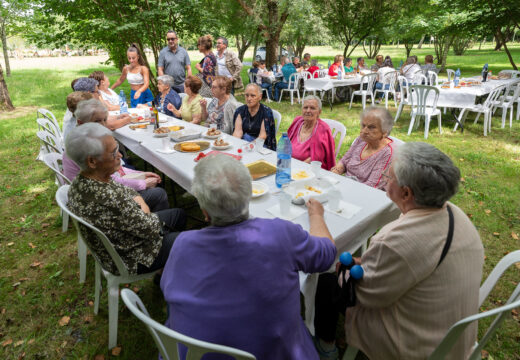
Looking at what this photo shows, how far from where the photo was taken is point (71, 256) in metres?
3.04

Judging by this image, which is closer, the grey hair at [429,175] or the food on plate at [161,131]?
the grey hair at [429,175]

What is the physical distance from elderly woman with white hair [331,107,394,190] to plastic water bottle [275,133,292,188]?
754 mm

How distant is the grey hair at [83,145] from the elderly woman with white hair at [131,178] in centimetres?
83

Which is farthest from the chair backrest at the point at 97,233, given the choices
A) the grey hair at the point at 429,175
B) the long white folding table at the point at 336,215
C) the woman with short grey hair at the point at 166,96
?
the woman with short grey hair at the point at 166,96

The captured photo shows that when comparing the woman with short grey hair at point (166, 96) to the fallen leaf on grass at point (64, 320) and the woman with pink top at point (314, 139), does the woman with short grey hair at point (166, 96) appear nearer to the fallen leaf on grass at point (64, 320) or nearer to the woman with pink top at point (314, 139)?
the woman with pink top at point (314, 139)

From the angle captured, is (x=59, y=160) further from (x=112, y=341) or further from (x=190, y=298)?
(x=190, y=298)

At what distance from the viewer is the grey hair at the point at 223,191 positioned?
109cm

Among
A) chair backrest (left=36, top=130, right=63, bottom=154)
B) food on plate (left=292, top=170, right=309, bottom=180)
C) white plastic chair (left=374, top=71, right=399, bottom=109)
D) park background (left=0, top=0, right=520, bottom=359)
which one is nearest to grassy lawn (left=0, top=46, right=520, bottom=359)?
park background (left=0, top=0, right=520, bottom=359)

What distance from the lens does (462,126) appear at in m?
6.50

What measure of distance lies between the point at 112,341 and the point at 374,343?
1749 millimetres

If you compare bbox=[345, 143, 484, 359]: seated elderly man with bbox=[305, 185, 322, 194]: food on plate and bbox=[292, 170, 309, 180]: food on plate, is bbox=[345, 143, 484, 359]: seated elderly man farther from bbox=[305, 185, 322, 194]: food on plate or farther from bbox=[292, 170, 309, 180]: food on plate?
bbox=[292, 170, 309, 180]: food on plate

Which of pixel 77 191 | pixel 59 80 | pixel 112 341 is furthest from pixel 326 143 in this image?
pixel 59 80

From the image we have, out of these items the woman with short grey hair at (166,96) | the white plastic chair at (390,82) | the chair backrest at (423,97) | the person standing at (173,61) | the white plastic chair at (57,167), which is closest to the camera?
the white plastic chair at (57,167)

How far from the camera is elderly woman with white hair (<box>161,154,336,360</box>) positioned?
3.38ft
